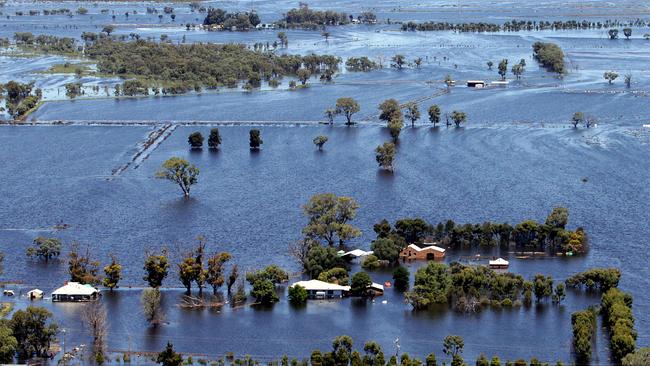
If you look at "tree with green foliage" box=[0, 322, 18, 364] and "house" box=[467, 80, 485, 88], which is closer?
"tree with green foliage" box=[0, 322, 18, 364]

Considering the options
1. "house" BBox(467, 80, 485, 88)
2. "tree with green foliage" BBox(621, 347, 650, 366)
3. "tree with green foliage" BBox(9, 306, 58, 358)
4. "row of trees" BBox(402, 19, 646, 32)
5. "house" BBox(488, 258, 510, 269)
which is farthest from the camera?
"row of trees" BBox(402, 19, 646, 32)

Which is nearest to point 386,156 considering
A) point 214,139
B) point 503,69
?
point 214,139

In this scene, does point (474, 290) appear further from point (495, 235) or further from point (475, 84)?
point (475, 84)

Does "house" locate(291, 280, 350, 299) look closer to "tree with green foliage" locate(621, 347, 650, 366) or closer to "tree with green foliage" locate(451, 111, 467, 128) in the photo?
"tree with green foliage" locate(621, 347, 650, 366)

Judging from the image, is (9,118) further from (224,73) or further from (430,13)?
(430,13)

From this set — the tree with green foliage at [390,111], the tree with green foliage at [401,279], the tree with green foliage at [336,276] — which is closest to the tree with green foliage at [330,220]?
the tree with green foliage at [336,276]

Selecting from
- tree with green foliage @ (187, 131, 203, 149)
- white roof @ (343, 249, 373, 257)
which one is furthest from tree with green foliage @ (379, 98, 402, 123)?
white roof @ (343, 249, 373, 257)
